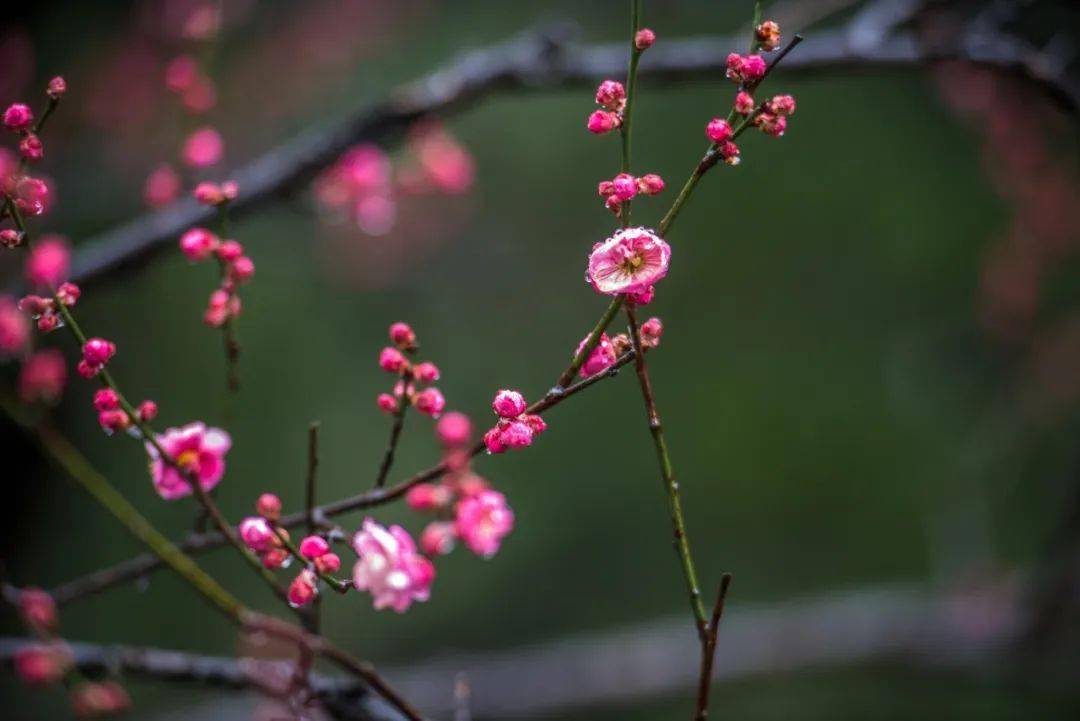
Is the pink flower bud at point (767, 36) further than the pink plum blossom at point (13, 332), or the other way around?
the pink plum blossom at point (13, 332)

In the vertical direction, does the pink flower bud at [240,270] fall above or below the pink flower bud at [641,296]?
above

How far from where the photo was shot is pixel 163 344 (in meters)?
2.66

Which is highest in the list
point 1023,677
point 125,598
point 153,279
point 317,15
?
point 317,15

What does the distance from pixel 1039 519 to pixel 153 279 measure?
2690 mm

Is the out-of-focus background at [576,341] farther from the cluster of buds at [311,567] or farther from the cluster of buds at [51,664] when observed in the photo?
the cluster of buds at [311,567]

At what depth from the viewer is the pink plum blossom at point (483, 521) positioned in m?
0.70

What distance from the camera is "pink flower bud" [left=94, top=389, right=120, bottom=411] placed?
23.4 inches

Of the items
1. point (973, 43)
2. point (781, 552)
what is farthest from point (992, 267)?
point (973, 43)

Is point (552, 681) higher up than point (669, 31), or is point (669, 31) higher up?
point (669, 31)

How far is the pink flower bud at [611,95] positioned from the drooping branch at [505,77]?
24.9 inches

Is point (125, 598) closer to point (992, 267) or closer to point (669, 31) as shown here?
point (669, 31)

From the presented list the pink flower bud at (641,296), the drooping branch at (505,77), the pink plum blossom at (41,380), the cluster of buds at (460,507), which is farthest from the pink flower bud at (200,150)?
the pink flower bud at (641,296)

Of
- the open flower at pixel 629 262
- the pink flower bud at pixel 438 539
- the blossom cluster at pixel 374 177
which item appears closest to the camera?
the open flower at pixel 629 262

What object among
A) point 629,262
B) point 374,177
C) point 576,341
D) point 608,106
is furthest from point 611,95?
point 576,341
